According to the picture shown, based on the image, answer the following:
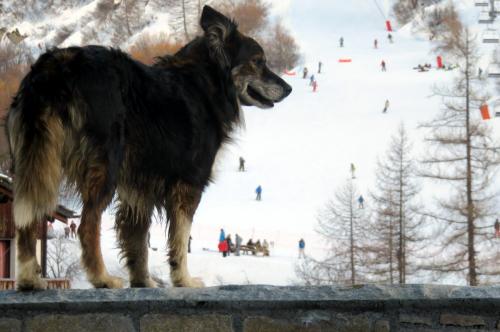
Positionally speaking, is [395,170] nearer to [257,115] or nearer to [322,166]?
[322,166]

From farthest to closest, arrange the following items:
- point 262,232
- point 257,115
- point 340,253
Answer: point 257,115 < point 262,232 < point 340,253

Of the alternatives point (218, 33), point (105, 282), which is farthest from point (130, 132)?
point (218, 33)

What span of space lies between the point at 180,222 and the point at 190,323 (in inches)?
47.4

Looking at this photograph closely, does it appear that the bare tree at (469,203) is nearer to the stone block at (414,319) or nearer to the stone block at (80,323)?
the stone block at (414,319)

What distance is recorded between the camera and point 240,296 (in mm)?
5531

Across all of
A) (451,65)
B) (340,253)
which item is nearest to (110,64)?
(340,253)

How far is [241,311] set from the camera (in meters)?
5.51

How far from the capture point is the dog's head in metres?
7.09

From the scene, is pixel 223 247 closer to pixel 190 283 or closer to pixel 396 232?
pixel 396 232

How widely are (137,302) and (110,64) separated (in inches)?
62.9

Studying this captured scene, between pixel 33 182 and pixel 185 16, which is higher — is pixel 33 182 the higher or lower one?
the lower one

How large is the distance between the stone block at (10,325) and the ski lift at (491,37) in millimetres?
101859

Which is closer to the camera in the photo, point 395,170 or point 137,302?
point 137,302

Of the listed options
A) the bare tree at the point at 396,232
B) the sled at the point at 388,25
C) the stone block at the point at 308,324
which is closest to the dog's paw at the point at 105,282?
the stone block at the point at 308,324
